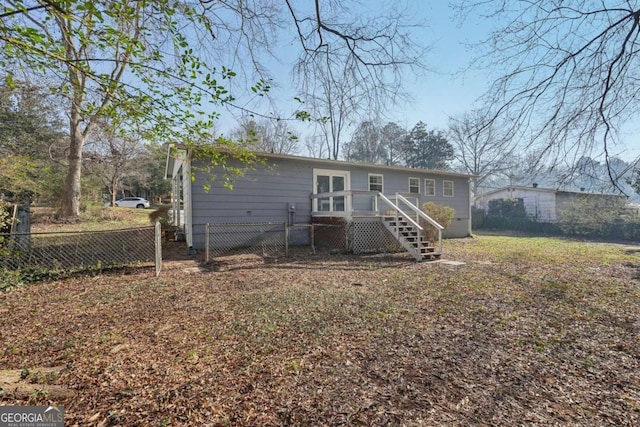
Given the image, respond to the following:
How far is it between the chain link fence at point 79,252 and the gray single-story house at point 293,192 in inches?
71.2

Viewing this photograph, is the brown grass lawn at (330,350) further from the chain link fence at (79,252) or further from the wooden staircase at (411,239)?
the wooden staircase at (411,239)

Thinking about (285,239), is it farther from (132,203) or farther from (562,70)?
(132,203)

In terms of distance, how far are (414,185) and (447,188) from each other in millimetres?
2055

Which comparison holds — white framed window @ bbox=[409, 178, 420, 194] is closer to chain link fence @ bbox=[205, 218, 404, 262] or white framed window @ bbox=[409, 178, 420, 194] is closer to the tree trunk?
chain link fence @ bbox=[205, 218, 404, 262]

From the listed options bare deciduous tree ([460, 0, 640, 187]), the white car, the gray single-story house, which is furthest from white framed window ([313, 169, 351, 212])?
the white car

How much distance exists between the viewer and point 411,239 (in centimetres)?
832

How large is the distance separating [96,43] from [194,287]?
3612mm

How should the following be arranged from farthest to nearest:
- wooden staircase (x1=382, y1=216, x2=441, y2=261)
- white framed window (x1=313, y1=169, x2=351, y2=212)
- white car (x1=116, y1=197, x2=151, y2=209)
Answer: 1. white car (x1=116, y1=197, x2=151, y2=209)
2. white framed window (x1=313, y1=169, x2=351, y2=212)
3. wooden staircase (x1=382, y1=216, x2=441, y2=261)

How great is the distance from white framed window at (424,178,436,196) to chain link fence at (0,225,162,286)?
10.8 meters

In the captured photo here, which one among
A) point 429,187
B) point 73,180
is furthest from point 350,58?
point 73,180

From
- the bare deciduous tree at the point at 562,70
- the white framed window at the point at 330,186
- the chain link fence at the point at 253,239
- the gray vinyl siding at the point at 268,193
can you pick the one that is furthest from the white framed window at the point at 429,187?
the bare deciduous tree at the point at 562,70

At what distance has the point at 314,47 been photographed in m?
4.19

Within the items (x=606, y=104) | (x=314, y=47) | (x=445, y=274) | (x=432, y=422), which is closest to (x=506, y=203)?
(x=445, y=274)

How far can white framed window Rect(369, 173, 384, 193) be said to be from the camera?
1149 cm
